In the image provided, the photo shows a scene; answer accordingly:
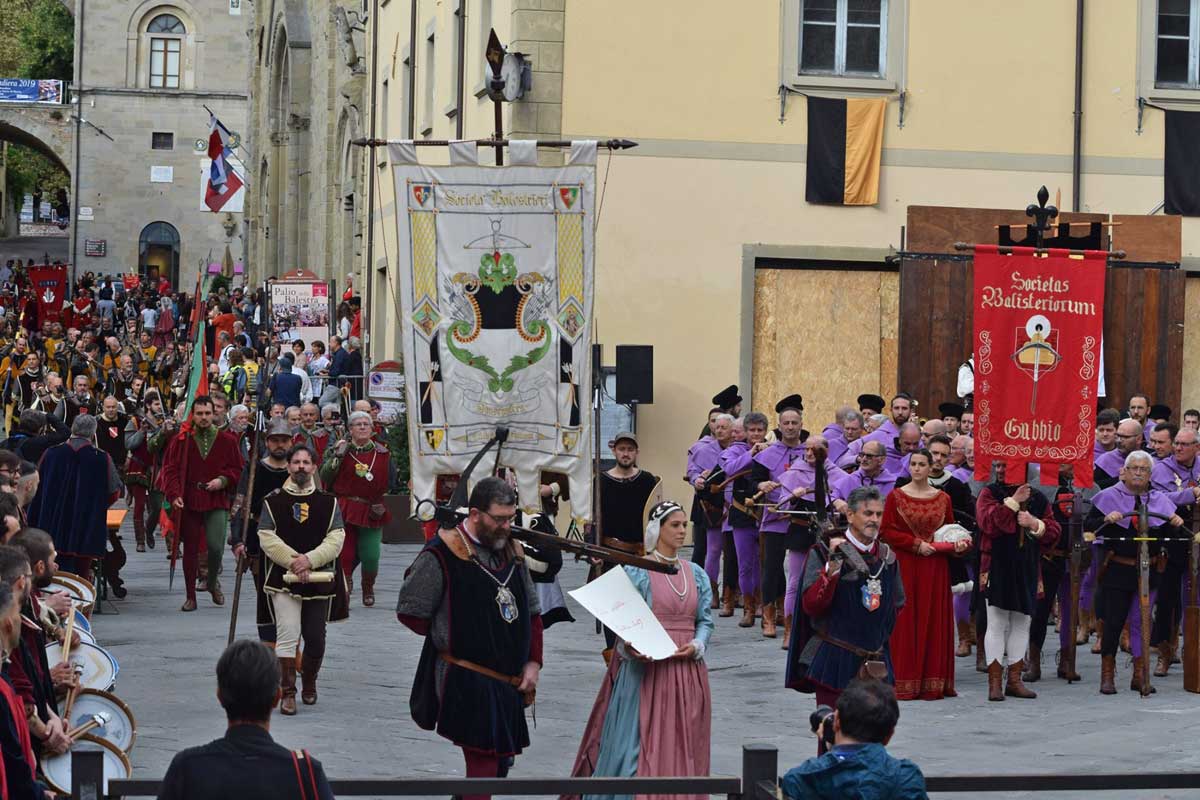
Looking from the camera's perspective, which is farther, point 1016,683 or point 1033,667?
Answer: point 1033,667

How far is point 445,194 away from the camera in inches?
508

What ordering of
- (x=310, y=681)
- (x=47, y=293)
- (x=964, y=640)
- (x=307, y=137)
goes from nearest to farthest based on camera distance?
(x=310, y=681) → (x=964, y=640) → (x=47, y=293) → (x=307, y=137)

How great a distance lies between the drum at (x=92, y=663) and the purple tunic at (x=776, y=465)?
24.0 ft

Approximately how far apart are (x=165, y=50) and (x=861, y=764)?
250ft

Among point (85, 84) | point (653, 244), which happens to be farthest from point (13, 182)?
point (653, 244)

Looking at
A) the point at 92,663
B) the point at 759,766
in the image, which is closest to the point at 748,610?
the point at 92,663

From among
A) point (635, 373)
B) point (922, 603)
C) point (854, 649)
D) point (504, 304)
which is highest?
point (504, 304)

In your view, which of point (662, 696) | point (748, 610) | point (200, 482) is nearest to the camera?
point (662, 696)

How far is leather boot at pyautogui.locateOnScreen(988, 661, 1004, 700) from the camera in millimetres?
14062

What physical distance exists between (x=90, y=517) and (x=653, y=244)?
28.6 ft

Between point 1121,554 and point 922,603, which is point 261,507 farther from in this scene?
point 1121,554

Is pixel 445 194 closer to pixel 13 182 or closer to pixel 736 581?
pixel 736 581

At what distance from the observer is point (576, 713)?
13344mm

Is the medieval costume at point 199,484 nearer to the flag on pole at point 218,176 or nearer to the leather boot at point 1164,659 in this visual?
the leather boot at point 1164,659
